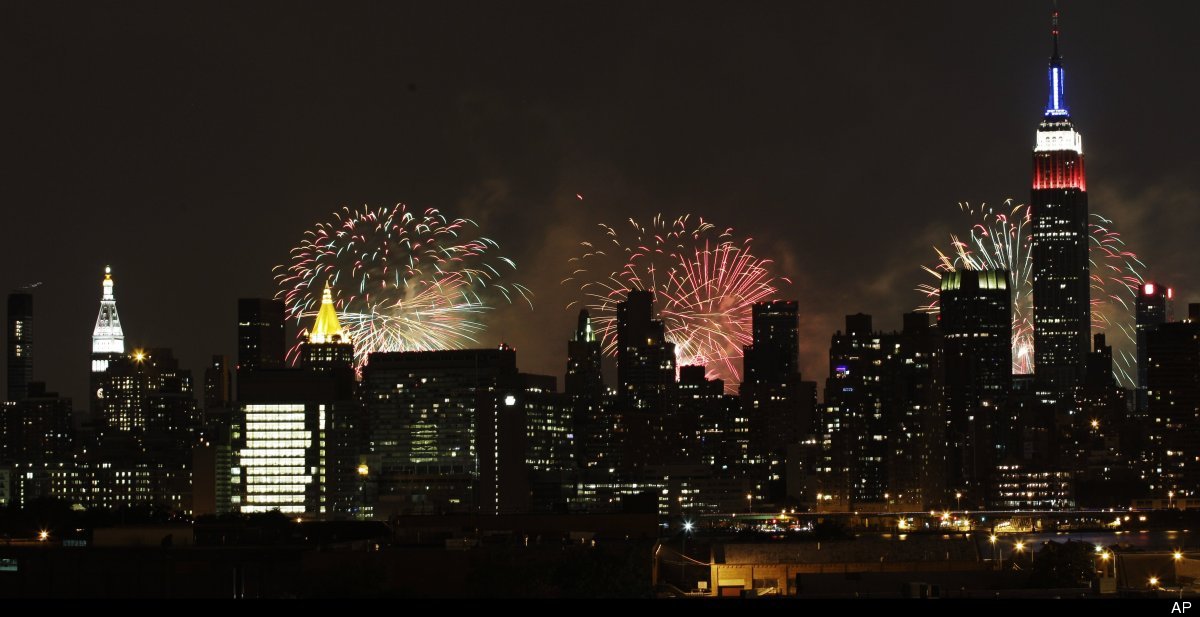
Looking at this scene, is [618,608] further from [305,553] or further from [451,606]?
[305,553]

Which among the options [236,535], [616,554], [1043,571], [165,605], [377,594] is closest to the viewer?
[165,605]

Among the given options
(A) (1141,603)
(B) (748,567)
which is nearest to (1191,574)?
(B) (748,567)

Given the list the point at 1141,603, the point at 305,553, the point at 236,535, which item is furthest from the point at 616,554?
the point at 1141,603

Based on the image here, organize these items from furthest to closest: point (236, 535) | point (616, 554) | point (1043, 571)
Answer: point (236, 535) < point (1043, 571) < point (616, 554)

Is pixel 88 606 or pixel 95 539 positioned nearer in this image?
pixel 88 606

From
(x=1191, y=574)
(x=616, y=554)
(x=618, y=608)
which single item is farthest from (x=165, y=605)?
(x=1191, y=574)

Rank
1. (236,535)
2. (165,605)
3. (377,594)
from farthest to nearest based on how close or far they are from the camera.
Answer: (236,535) → (377,594) → (165,605)

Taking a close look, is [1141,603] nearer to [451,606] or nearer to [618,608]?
[618,608]

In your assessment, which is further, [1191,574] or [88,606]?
[1191,574]
